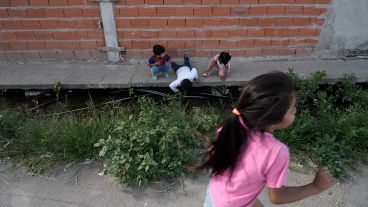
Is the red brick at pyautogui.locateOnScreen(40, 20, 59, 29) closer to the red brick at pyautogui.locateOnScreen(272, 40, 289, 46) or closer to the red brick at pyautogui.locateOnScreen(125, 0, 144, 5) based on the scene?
the red brick at pyautogui.locateOnScreen(125, 0, 144, 5)

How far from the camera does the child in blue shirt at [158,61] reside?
380cm

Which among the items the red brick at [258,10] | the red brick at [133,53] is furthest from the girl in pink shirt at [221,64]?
the red brick at [133,53]

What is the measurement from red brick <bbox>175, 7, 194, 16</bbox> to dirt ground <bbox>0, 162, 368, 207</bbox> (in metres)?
1.89

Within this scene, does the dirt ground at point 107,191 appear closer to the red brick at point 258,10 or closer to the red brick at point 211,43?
the red brick at point 211,43

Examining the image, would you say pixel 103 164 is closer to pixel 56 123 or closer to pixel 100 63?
pixel 56 123

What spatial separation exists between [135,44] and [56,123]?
4.47 feet

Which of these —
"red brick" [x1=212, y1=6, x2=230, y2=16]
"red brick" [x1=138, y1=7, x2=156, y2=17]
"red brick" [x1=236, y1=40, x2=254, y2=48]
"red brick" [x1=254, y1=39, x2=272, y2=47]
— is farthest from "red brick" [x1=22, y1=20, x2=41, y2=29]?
"red brick" [x1=254, y1=39, x2=272, y2=47]

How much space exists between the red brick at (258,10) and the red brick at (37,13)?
238 cm

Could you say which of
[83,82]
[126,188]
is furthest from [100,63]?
[126,188]

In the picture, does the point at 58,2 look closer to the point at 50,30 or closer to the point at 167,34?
the point at 50,30

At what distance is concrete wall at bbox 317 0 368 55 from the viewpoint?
13.0ft

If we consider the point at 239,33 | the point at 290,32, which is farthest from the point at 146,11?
the point at 290,32

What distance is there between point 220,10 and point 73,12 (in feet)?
5.54

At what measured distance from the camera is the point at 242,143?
1.59 metres
